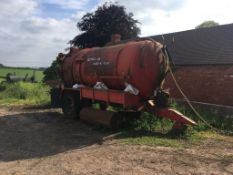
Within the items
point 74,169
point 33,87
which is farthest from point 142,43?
point 33,87

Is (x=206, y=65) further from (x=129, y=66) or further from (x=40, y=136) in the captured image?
(x=40, y=136)

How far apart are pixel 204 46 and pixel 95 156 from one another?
11.7 metres

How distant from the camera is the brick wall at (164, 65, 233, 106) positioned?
1608 centimetres

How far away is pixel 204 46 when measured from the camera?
18.8 meters

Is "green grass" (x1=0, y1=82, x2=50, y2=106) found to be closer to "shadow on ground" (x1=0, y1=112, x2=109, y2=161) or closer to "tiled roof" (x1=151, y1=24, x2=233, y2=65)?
"shadow on ground" (x1=0, y1=112, x2=109, y2=161)

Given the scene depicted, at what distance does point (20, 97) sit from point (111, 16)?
17.3m

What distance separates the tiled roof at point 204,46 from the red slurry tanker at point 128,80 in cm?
570

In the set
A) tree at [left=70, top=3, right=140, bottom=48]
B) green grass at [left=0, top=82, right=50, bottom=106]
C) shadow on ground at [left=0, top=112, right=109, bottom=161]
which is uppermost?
tree at [left=70, top=3, right=140, bottom=48]

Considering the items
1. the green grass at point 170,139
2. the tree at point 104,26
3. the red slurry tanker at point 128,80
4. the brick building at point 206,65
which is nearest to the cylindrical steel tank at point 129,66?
the red slurry tanker at point 128,80

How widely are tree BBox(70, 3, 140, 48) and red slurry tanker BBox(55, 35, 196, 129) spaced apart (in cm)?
2444

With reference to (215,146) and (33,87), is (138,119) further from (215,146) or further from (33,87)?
(33,87)

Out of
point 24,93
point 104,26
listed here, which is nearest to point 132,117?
point 24,93

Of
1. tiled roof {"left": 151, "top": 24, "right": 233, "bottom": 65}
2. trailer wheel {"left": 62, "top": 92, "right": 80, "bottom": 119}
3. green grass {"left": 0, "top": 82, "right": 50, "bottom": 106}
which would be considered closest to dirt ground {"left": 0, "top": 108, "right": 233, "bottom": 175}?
trailer wheel {"left": 62, "top": 92, "right": 80, "bottom": 119}

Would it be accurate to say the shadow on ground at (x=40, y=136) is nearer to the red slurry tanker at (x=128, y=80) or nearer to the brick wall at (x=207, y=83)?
the red slurry tanker at (x=128, y=80)
